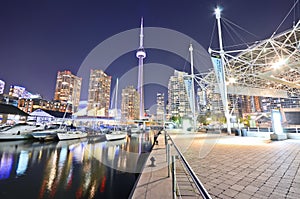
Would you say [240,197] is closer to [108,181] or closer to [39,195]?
[108,181]

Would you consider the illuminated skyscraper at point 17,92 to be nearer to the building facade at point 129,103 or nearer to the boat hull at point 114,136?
the building facade at point 129,103

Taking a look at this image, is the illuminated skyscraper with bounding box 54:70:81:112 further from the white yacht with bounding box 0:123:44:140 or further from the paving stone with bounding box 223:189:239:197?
the paving stone with bounding box 223:189:239:197

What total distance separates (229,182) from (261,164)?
2206mm

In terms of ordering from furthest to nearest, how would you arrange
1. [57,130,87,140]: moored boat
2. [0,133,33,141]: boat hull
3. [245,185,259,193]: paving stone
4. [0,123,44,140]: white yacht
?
[57,130,87,140]: moored boat < [0,123,44,140]: white yacht < [0,133,33,141]: boat hull < [245,185,259,193]: paving stone

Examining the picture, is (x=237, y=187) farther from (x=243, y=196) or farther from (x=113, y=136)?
(x=113, y=136)

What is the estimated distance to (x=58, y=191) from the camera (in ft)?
18.0

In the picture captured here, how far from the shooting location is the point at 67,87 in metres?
115

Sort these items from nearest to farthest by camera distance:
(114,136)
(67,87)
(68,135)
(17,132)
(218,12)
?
(218,12) → (17,132) → (68,135) → (114,136) → (67,87)

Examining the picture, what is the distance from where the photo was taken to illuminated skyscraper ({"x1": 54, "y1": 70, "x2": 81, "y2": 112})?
11178cm

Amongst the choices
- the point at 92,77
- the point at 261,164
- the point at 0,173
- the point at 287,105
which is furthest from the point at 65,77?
the point at 287,105

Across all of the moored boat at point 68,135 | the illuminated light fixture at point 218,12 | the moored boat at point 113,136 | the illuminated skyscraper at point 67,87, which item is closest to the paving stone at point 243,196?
the moored boat at point 113,136

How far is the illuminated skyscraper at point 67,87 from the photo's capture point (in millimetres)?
111775

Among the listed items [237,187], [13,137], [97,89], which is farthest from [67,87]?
[237,187]

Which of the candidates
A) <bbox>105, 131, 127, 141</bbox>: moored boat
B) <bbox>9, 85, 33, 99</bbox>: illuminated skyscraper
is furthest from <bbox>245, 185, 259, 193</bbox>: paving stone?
<bbox>9, 85, 33, 99</bbox>: illuminated skyscraper
